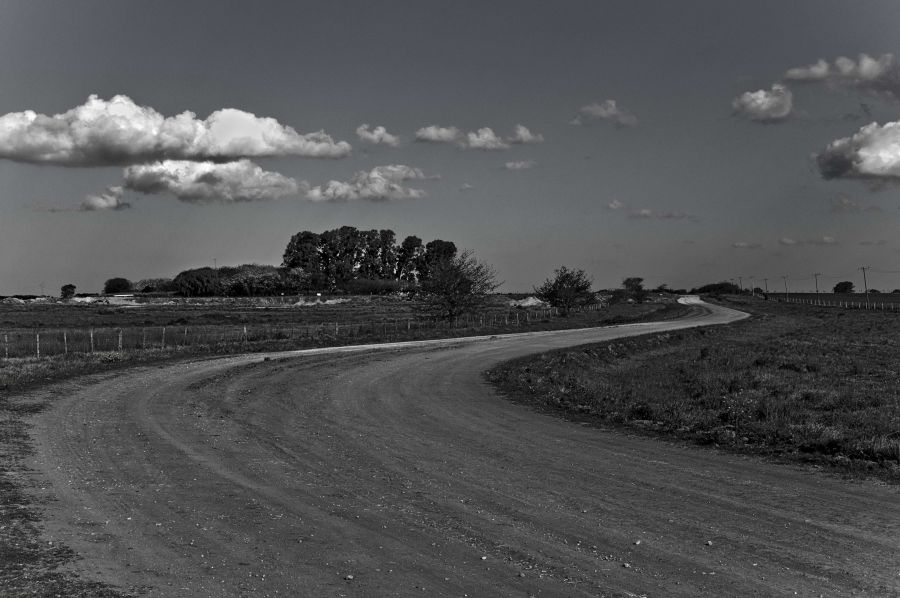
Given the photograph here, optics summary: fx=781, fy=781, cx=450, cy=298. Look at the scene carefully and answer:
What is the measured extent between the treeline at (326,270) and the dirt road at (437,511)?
13539cm

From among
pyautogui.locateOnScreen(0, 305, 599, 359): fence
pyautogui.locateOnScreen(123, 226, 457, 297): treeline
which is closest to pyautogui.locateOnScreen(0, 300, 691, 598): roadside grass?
pyautogui.locateOnScreen(0, 305, 599, 359): fence

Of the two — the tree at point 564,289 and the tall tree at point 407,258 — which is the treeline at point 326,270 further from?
the tree at point 564,289

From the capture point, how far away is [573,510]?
8.74m

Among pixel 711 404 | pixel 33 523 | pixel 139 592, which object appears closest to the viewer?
pixel 139 592

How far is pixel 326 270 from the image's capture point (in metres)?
164

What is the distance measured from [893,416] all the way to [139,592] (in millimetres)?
14746

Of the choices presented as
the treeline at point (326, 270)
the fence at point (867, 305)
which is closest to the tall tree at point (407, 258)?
the treeline at point (326, 270)

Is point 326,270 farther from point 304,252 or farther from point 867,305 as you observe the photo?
point 867,305

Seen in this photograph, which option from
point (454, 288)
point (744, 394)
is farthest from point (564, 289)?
point (744, 394)

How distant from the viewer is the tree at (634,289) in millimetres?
144000

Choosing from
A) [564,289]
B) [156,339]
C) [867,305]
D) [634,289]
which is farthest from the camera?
[634,289]

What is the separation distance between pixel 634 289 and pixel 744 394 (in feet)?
454

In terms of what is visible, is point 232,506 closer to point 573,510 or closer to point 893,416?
point 573,510

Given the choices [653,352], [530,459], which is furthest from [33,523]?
[653,352]
